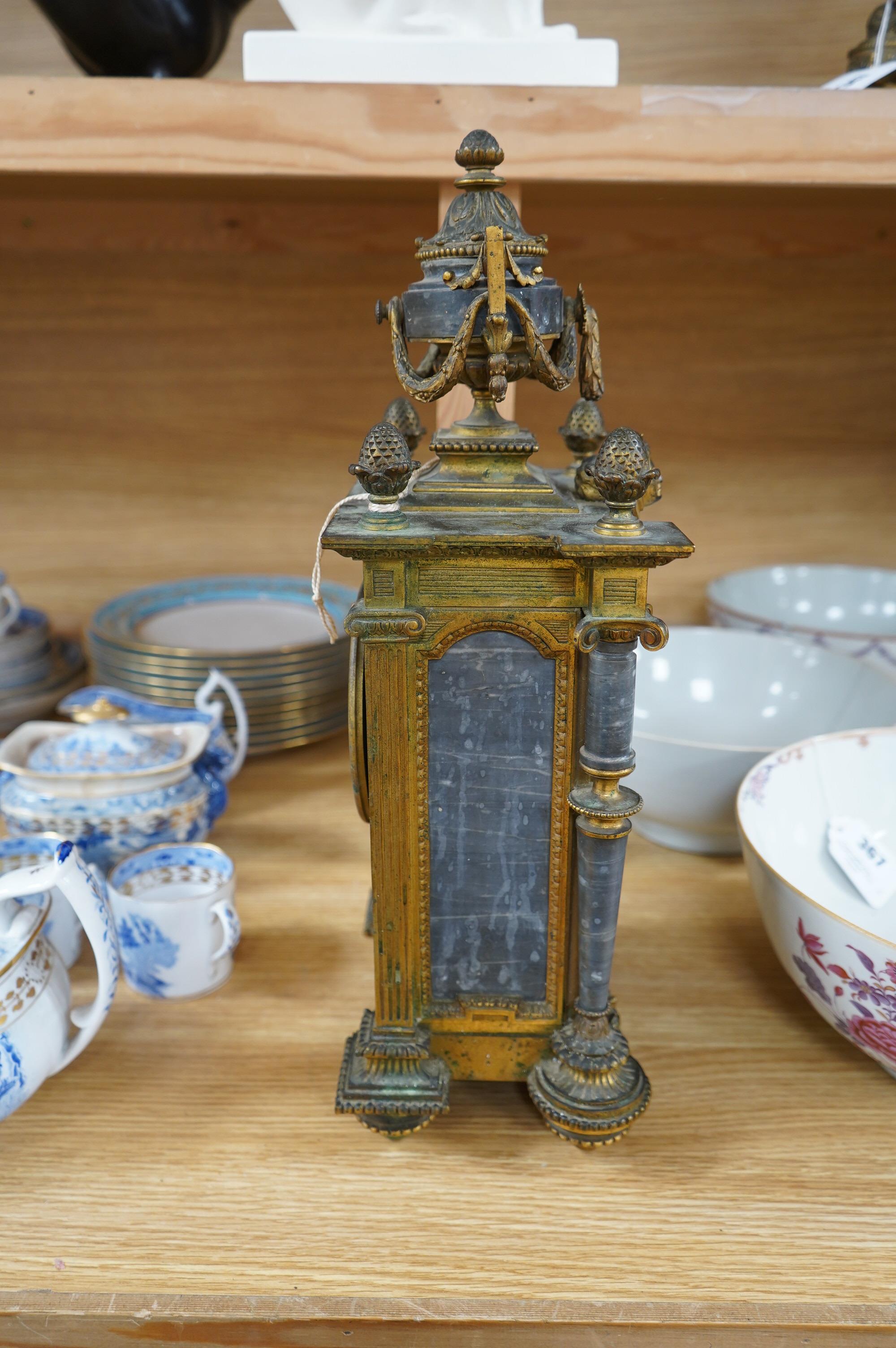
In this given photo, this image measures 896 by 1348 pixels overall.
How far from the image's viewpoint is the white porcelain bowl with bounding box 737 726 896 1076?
1.81ft

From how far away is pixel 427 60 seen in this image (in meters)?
0.71

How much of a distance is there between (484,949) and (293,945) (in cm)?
23

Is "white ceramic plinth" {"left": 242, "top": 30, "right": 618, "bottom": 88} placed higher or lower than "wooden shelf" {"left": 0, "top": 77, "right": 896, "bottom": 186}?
higher

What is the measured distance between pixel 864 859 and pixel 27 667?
2.84 ft

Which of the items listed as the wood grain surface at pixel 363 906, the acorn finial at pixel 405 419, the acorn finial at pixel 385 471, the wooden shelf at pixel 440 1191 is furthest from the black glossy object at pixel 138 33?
the wooden shelf at pixel 440 1191

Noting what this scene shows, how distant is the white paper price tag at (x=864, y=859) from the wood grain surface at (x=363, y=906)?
0.30 ft

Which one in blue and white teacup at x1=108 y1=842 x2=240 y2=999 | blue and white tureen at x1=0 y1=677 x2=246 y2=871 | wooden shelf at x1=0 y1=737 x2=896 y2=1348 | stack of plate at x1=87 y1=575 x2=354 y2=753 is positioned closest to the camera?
wooden shelf at x1=0 y1=737 x2=896 y2=1348

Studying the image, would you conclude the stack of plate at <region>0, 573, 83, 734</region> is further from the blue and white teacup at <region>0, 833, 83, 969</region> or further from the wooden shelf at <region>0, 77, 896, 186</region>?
the wooden shelf at <region>0, 77, 896, 186</region>

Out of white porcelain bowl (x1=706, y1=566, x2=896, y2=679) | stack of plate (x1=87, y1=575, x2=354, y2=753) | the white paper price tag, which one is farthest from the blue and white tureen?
white porcelain bowl (x1=706, y1=566, x2=896, y2=679)

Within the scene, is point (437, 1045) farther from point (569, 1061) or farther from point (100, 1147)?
point (100, 1147)

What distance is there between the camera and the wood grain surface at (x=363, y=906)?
48cm

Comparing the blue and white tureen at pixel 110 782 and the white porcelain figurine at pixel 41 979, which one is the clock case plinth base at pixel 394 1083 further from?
the blue and white tureen at pixel 110 782

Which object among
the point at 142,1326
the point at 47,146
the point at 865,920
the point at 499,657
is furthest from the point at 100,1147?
the point at 47,146

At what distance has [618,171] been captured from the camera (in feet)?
2.38
